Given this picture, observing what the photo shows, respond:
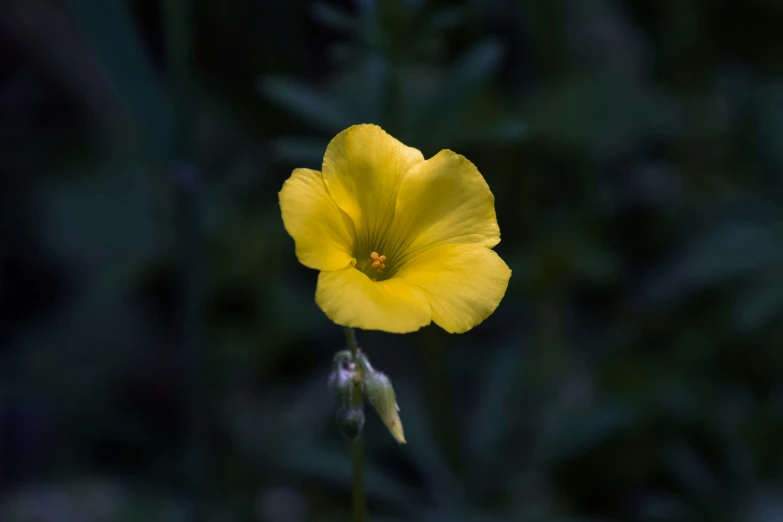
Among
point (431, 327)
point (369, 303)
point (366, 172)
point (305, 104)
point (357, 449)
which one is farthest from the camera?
point (431, 327)

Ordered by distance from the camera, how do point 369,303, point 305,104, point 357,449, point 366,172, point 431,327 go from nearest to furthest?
point 369,303 → point 357,449 → point 366,172 → point 305,104 → point 431,327

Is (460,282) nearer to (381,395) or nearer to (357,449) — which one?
(381,395)

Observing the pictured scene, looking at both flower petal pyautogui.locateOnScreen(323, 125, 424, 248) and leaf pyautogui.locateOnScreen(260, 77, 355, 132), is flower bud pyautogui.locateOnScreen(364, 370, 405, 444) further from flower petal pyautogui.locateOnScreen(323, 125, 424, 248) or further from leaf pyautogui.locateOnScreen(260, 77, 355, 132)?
leaf pyautogui.locateOnScreen(260, 77, 355, 132)

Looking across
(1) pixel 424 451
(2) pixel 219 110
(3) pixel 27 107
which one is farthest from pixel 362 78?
(3) pixel 27 107

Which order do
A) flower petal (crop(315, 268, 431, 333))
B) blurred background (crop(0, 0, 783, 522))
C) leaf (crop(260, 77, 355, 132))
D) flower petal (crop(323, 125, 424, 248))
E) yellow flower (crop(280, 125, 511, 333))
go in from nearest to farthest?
flower petal (crop(315, 268, 431, 333)) → yellow flower (crop(280, 125, 511, 333)) → flower petal (crop(323, 125, 424, 248)) → leaf (crop(260, 77, 355, 132)) → blurred background (crop(0, 0, 783, 522))

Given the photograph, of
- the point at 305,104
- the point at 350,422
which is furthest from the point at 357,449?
the point at 305,104

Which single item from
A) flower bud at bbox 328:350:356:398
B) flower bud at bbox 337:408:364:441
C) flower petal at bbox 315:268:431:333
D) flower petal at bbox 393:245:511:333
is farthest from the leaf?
flower bud at bbox 337:408:364:441

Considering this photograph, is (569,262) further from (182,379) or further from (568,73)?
(182,379)
